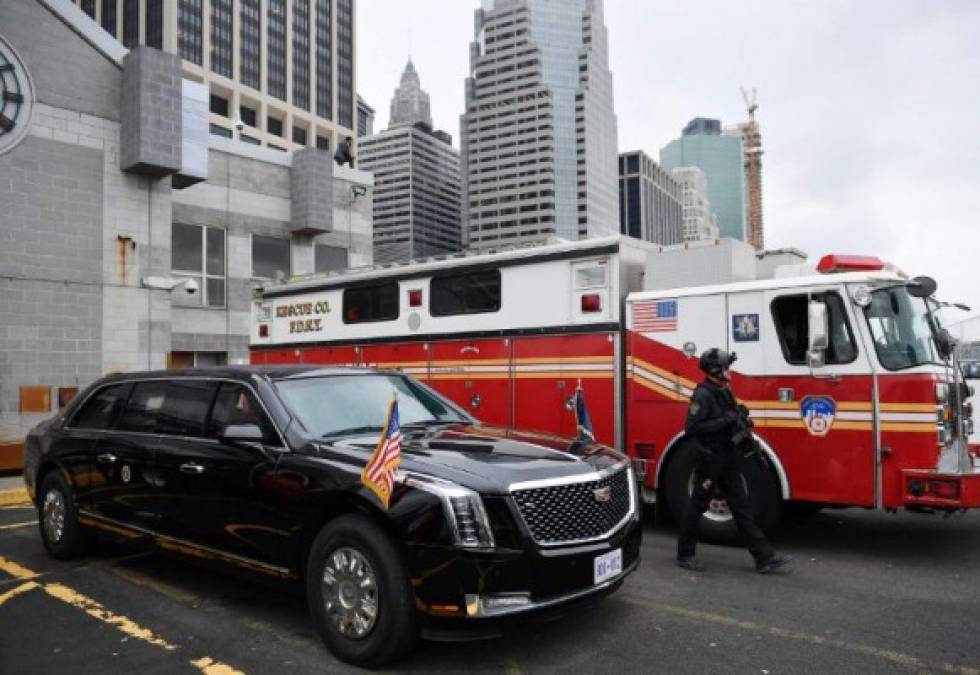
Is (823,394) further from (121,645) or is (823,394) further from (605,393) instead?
(121,645)

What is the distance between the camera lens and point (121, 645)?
14.7 ft

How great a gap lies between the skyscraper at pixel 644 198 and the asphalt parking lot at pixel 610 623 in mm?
166979

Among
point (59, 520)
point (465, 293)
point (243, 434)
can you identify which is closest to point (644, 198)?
point (465, 293)

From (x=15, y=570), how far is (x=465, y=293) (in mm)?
5283

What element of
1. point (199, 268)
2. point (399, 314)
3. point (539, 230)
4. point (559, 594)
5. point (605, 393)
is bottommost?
point (559, 594)

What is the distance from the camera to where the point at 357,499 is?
414 cm

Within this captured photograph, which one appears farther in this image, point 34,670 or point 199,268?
point 199,268

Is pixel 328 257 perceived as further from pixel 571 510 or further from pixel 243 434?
pixel 571 510

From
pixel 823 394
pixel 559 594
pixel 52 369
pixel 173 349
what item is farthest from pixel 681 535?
pixel 173 349

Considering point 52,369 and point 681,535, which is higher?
point 52,369

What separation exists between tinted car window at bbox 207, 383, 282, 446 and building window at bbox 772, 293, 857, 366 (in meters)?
4.72

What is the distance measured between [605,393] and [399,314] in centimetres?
320

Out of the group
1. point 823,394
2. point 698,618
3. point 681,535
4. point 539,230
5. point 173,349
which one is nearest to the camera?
point 698,618

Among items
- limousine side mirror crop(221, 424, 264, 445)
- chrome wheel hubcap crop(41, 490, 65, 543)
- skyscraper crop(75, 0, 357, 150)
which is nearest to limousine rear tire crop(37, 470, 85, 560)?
chrome wheel hubcap crop(41, 490, 65, 543)
